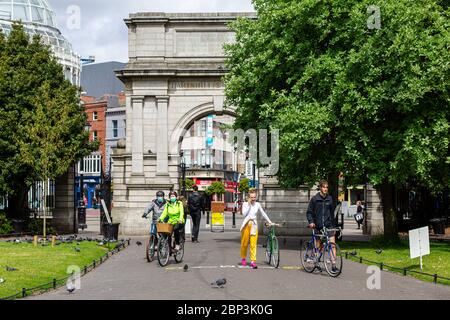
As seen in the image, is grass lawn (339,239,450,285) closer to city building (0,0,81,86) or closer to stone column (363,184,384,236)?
stone column (363,184,384,236)

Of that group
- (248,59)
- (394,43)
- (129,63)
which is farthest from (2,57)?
(394,43)

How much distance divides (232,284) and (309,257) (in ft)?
10.1

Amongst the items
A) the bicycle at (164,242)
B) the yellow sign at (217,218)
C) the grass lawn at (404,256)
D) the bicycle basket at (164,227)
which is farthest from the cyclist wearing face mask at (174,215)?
the yellow sign at (217,218)

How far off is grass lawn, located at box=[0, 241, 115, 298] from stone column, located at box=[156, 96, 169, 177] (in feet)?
28.7

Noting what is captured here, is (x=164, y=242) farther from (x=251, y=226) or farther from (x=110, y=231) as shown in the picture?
(x=110, y=231)

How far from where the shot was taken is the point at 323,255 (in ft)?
56.3

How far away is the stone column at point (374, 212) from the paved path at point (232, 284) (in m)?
14.5

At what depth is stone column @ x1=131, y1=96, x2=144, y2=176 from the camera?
119 ft

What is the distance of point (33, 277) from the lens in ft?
53.4

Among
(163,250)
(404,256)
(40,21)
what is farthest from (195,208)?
(40,21)

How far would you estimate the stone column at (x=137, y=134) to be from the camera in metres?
36.3

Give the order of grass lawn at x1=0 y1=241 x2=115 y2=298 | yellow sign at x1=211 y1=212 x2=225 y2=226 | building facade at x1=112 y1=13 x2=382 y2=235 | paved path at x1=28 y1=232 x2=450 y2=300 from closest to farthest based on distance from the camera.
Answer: paved path at x1=28 y1=232 x2=450 y2=300 → grass lawn at x1=0 y1=241 x2=115 y2=298 → building facade at x1=112 y1=13 x2=382 y2=235 → yellow sign at x1=211 y1=212 x2=225 y2=226

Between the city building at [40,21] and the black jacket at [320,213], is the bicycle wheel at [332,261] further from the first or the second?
the city building at [40,21]

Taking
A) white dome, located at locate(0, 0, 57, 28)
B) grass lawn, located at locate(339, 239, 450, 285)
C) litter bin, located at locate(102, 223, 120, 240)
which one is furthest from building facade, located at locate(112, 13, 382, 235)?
white dome, located at locate(0, 0, 57, 28)
